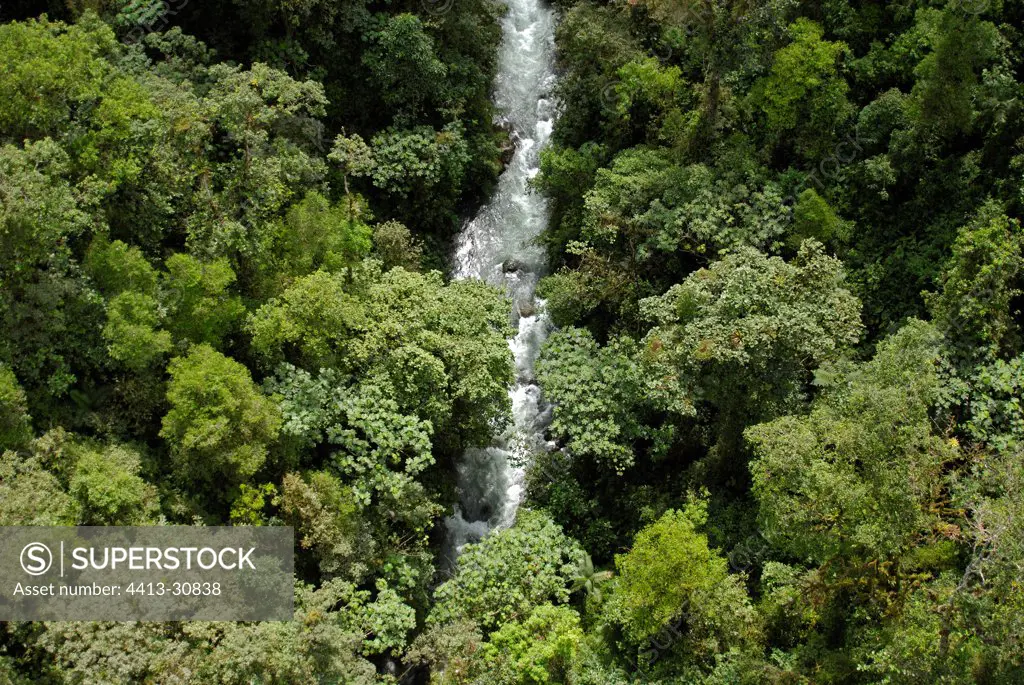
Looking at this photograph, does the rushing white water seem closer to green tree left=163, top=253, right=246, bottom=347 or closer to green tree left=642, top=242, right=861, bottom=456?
green tree left=642, top=242, right=861, bottom=456

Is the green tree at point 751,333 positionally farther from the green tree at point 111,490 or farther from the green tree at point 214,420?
the green tree at point 111,490

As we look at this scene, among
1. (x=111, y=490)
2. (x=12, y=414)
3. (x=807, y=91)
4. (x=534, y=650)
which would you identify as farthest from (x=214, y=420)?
(x=807, y=91)

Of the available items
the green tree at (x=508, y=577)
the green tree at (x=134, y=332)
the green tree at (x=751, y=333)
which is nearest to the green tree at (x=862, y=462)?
the green tree at (x=751, y=333)

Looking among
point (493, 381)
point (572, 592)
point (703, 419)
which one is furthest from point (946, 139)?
point (572, 592)

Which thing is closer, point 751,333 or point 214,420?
point 214,420

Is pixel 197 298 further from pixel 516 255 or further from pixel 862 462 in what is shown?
pixel 862 462
